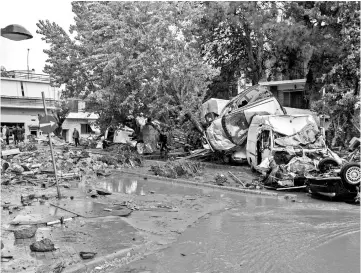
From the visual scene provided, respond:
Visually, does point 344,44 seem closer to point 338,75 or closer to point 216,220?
point 338,75

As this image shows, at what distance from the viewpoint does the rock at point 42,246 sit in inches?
242

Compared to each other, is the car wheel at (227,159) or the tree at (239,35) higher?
the tree at (239,35)

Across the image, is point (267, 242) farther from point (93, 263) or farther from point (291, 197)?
point (291, 197)

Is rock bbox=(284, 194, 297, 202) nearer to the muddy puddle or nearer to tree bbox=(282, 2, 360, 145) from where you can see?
the muddy puddle

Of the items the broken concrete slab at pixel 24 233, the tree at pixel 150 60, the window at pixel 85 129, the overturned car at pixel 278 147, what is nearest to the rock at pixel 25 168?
the tree at pixel 150 60

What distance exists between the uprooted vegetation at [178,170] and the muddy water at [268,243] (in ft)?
18.2

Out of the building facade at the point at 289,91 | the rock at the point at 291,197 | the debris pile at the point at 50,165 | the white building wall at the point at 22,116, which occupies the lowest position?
the rock at the point at 291,197

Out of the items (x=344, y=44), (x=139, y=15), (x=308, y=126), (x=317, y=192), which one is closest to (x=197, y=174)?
(x=308, y=126)

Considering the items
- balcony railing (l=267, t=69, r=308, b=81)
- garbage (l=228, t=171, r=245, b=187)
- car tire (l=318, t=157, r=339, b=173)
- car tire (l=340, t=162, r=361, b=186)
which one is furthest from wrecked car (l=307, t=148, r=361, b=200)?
balcony railing (l=267, t=69, r=308, b=81)

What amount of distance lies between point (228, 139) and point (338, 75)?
6.97 m

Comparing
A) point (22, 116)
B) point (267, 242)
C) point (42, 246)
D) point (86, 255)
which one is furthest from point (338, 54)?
point (22, 116)

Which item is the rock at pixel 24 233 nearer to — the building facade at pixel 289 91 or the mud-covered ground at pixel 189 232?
the mud-covered ground at pixel 189 232

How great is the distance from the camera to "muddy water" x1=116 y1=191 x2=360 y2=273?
600 cm

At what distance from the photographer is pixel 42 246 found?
243 inches
